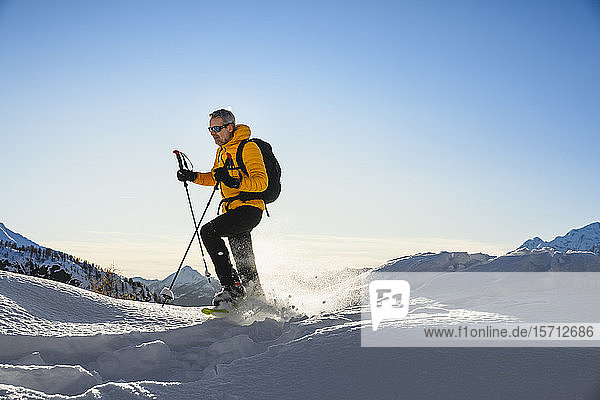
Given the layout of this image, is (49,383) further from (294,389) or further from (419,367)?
(419,367)

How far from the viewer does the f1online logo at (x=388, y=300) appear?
336 centimetres

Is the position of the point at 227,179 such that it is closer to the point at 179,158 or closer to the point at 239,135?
the point at 239,135

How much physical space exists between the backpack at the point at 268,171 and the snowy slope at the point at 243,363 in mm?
1618

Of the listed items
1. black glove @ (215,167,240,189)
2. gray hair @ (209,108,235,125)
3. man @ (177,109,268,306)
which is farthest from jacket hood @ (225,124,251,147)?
black glove @ (215,167,240,189)

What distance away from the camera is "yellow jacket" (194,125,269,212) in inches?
187

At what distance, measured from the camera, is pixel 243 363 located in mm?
2590

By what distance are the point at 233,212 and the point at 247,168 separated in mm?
523

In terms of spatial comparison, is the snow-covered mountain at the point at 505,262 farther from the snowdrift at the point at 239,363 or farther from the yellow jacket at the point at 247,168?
the snowdrift at the point at 239,363

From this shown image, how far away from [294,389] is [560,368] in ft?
4.26

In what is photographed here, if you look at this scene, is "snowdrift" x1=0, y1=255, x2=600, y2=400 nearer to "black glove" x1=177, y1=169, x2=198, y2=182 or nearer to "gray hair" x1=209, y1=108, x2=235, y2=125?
"black glove" x1=177, y1=169, x2=198, y2=182

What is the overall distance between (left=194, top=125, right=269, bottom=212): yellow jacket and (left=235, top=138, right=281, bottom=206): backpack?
0.05 metres

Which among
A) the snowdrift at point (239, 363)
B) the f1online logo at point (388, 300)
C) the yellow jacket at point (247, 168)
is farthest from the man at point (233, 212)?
the f1online logo at point (388, 300)

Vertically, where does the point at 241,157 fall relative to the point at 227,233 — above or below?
above
